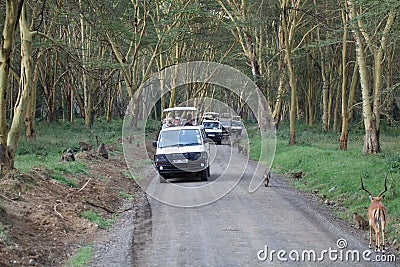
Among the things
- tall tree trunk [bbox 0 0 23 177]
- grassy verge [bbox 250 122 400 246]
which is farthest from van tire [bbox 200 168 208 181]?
tall tree trunk [bbox 0 0 23 177]

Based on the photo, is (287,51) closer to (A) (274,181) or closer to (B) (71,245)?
(A) (274,181)

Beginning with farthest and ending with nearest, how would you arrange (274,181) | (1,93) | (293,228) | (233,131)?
(233,131), (274,181), (1,93), (293,228)

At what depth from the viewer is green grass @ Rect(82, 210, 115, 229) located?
11266 millimetres

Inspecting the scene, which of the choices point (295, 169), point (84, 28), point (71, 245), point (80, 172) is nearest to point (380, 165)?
point (295, 169)

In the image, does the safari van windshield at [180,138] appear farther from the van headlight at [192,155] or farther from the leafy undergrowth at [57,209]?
the leafy undergrowth at [57,209]

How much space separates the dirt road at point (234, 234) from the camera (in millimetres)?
8367

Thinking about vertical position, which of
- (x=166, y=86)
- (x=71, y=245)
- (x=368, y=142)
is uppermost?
(x=166, y=86)

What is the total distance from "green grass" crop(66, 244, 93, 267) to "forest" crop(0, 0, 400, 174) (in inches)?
190

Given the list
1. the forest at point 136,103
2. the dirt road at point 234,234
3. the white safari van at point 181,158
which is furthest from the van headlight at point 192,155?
the dirt road at point 234,234

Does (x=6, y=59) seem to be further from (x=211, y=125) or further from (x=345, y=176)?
(x=211, y=125)

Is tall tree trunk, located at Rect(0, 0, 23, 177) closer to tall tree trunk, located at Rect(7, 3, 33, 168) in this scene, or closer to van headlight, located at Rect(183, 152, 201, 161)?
tall tree trunk, located at Rect(7, 3, 33, 168)

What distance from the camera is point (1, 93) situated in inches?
529

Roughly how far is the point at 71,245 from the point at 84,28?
25.3 m

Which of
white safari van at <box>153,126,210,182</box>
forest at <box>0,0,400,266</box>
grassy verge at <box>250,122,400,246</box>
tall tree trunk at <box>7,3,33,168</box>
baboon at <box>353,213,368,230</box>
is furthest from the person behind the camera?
white safari van at <box>153,126,210,182</box>
